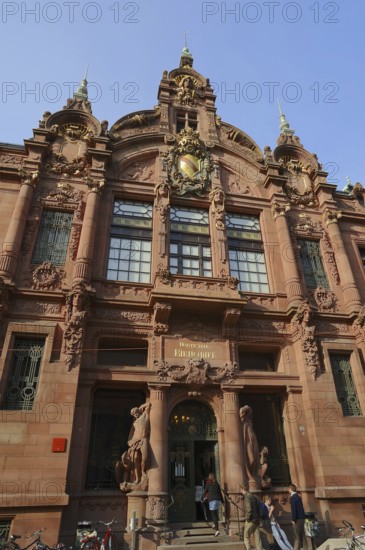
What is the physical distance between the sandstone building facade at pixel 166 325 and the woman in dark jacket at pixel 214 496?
2.18ft

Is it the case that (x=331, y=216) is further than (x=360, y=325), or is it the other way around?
(x=331, y=216)

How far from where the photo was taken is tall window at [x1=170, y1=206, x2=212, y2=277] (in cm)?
1734

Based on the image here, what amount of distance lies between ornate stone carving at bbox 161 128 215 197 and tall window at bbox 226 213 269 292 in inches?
92.1

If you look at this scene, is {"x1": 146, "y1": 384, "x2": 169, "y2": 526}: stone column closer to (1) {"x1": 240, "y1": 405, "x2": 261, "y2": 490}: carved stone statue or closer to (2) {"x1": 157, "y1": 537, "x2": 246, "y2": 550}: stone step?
(2) {"x1": 157, "y1": 537, "x2": 246, "y2": 550}: stone step

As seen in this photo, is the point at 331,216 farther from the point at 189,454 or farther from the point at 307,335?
the point at 189,454

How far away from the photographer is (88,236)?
16.0m

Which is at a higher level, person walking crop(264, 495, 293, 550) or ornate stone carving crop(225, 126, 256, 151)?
ornate stone carving crop(225, 126, 256, 151)

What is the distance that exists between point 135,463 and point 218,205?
483 inches

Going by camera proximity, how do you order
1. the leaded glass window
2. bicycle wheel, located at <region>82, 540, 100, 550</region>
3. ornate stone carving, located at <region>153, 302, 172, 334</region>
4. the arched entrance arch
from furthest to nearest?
ornate stone carving, located at <region>153, 302, 172, 334</region>, the arched entrance arch, the leaded glass window, bicycle wheel, located at <region>82, 540, 100, 550</region>

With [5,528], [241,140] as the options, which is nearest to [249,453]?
[5,528]

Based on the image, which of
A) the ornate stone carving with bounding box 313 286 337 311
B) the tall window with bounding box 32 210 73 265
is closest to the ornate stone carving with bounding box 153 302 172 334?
the tall window with bounding box 32 210 73 265

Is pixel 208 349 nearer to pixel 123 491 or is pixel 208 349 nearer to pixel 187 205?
pixel 123 491

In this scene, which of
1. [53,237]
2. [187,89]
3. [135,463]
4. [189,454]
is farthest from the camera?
[187,89]

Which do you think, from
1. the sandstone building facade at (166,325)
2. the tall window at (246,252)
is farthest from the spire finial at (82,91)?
the tall window at (246,252)
